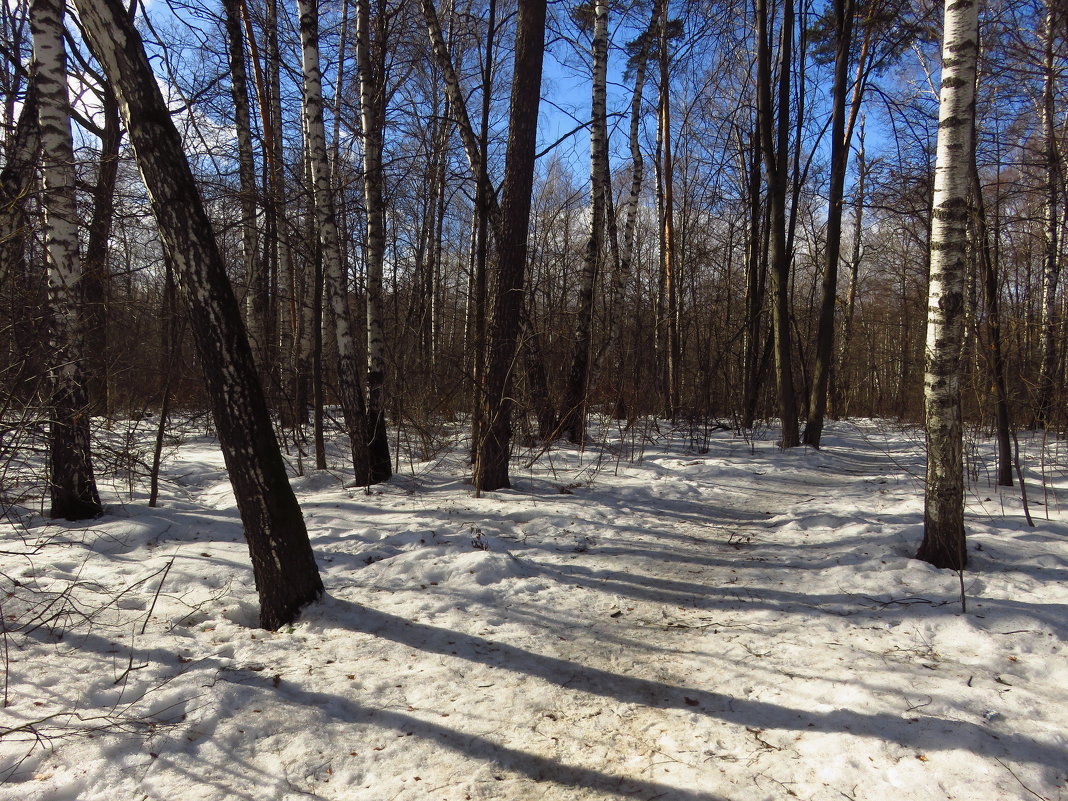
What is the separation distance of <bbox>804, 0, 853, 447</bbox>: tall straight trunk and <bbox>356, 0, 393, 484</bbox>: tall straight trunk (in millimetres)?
7801

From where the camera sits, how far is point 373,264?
299 inches

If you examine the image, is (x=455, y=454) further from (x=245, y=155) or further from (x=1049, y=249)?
(x=1049, y=249)

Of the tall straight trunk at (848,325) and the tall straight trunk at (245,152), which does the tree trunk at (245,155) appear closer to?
the tall straight trunk at (245,152)

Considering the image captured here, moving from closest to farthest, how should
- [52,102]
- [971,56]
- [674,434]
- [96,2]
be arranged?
[96,2]
[971,56]
[52,102]
[674,434]

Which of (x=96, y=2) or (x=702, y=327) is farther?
(x=702, y=327)

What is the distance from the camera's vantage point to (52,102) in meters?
5.10

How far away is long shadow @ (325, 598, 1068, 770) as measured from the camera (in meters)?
2.46

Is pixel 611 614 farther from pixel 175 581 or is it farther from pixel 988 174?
pixel 988 174

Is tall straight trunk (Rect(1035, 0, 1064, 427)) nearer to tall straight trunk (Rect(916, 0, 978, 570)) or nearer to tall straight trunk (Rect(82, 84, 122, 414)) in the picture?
tall straight trunk (Rect(916, 0, 978, 570))

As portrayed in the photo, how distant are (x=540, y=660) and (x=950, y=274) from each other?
3.91 m

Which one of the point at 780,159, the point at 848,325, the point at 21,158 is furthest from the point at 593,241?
the point at 848,325

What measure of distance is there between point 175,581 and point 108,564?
753 millimetres

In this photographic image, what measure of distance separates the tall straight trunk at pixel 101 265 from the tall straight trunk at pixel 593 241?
225 inches

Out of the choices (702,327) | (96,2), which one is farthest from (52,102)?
(702,327)
